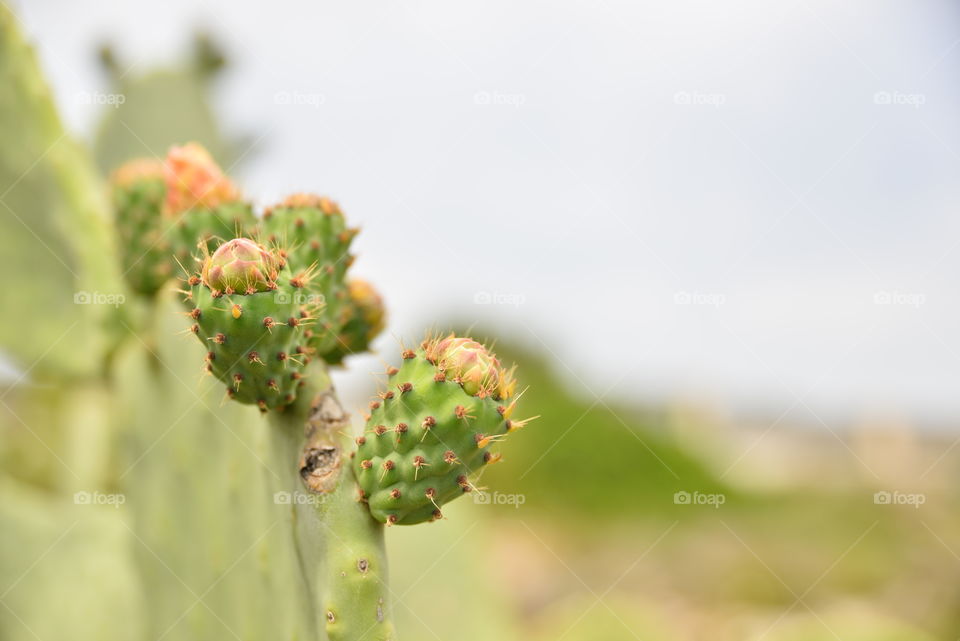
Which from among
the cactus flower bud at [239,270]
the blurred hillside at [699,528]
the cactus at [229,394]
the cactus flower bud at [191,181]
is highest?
the cactus flower bud at [239,270]

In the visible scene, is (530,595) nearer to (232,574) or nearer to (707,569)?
(707,569)

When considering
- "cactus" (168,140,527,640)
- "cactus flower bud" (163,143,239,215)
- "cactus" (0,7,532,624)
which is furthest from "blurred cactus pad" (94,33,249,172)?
"cactus" (168,140,527,640)

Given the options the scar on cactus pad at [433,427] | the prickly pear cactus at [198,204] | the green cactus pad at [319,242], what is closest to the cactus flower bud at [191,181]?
the prickly pear cactus at [198,204]

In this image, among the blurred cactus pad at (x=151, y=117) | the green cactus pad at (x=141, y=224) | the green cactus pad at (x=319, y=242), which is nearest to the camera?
the green cactus pad at (x=319, y=242)

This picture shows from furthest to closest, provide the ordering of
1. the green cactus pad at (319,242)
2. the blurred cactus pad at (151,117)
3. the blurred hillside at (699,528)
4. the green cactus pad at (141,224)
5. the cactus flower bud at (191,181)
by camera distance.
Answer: the blurred hillside at (699,528), the blurred cactus pad at (151,117), the green cactus pad at (141,224), the cactus flower bud at (191,181), the green cactus pad at (319,242)

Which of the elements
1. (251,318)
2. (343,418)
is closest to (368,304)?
(343,418)

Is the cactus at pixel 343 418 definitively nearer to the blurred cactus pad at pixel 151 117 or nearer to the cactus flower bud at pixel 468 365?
the cactus flower bud at pixel 468 365
